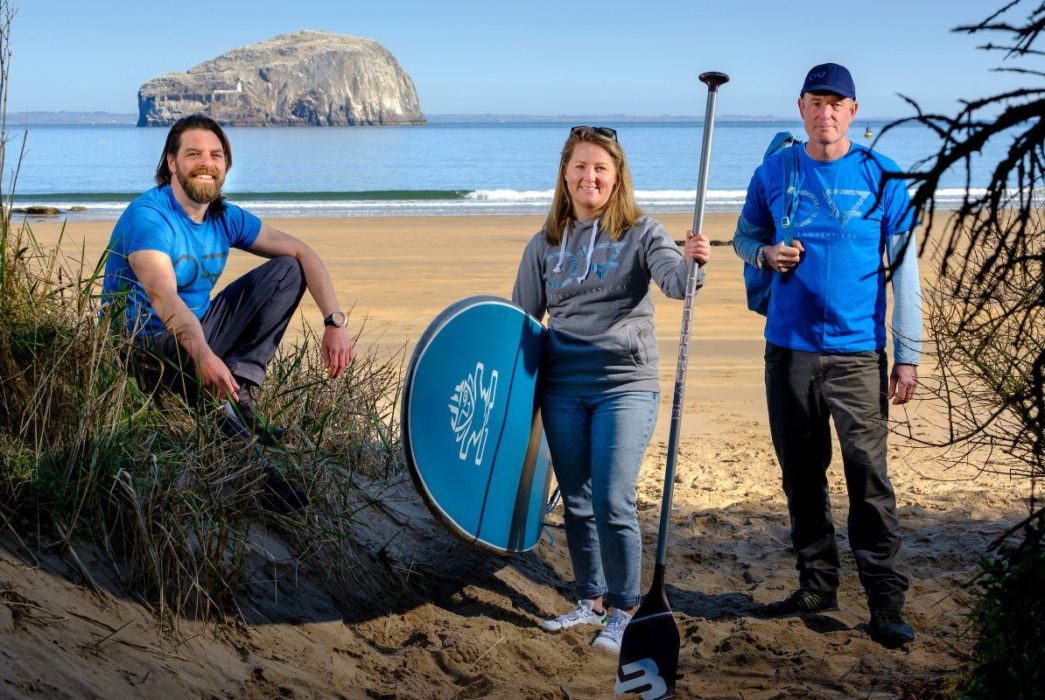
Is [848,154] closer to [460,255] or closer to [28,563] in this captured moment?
[28,563]

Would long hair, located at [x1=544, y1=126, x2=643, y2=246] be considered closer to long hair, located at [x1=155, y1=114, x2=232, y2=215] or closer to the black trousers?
the black trousers

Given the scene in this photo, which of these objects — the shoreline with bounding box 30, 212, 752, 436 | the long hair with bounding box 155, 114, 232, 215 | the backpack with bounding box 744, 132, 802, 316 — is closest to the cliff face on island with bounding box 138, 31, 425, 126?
the shoreline with bounding box 30, 212, 752, 436

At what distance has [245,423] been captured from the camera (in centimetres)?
458

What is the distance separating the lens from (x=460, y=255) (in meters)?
17.3

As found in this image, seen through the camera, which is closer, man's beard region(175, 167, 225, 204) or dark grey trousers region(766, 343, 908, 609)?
dark grey trousers region(766, 343, 908, 609)

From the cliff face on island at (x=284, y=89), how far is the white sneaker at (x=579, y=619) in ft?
518

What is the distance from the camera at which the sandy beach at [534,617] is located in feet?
11.6

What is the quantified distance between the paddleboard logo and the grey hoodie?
0.27 metres

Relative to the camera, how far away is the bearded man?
444 centimetres

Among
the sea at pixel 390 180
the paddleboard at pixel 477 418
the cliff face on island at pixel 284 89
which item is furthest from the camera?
the cliff face on island at pixel 284 89

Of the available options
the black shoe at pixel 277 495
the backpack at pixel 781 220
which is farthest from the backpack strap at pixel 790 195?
the black shoe at pixel 277 495

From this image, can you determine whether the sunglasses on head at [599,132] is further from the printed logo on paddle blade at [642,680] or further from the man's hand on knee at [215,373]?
the printed logo on paddle blade at [642,680]

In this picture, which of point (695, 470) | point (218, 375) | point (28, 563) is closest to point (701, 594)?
point (695, 470)

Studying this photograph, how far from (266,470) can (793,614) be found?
2207 millimetres
